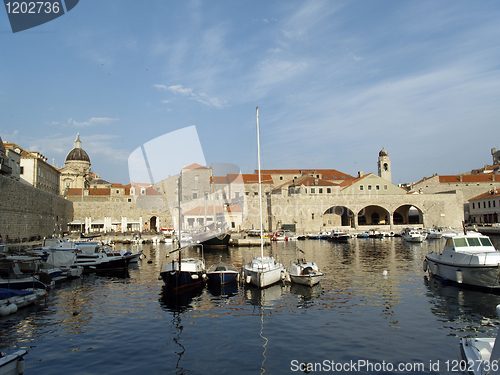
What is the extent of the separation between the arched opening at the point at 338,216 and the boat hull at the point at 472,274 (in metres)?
39.2

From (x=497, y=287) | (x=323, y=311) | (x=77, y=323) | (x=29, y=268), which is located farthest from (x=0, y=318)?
(x=497, y=287)

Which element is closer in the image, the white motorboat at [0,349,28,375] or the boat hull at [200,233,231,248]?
the white motorboat at [0,349,28,375]

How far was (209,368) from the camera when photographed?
6.75 metres

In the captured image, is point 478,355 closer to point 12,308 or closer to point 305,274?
point 305,274

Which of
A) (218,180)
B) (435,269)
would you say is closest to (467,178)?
(218,180)

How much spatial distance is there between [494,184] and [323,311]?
222ft

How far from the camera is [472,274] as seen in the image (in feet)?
42.4

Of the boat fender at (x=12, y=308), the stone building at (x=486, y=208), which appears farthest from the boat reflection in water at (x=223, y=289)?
the stone building at (x=486, y=208)

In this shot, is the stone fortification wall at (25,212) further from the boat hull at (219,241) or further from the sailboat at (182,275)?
the sailboat at (182,275)

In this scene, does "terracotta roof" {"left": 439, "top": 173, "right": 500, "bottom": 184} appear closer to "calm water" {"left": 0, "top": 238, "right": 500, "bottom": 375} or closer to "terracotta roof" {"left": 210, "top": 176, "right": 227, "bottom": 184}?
"terracotta roof" {"left": 210, "top": 176, "right": 227, "bottom": 184}

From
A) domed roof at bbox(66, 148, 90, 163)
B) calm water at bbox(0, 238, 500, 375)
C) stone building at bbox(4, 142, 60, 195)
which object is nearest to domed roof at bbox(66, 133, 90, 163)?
domed roof at bbox(66, 148, 90, 163)

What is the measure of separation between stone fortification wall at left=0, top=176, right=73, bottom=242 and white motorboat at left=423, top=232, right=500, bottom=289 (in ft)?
88.1

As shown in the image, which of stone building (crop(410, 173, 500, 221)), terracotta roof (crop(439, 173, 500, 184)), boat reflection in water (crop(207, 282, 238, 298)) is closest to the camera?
boat reflection in water (crop(207, 282, 238, 298))

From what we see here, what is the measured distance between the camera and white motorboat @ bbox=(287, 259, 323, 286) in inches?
559
